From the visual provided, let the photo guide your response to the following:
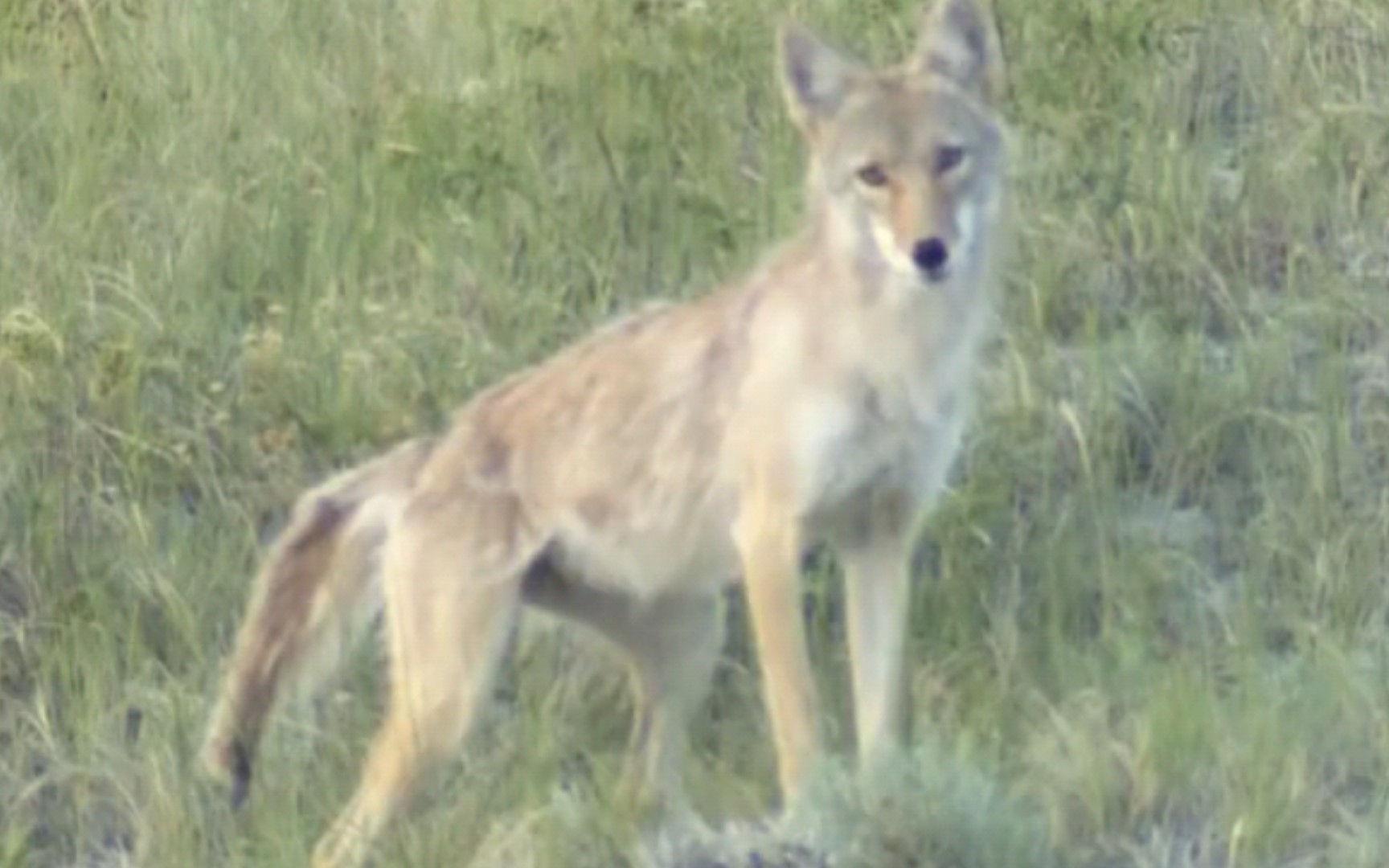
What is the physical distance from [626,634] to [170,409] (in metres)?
1.42

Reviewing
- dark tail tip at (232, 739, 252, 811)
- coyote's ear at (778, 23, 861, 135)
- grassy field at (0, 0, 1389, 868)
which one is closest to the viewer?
grassy field at (0, 0, 1389, 868)

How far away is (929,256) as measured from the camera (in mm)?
6773

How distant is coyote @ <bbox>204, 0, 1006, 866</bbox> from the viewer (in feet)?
22.3

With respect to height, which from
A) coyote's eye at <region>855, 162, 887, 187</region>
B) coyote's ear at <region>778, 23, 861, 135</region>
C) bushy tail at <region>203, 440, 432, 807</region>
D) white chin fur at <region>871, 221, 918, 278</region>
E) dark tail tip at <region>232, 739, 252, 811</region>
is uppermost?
coyote's ear at <region>778, 23, 861, 135</region>

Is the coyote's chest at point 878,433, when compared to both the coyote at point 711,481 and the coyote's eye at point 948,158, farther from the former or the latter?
the coyote's eye at point 948,158

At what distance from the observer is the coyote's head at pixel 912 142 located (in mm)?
6848

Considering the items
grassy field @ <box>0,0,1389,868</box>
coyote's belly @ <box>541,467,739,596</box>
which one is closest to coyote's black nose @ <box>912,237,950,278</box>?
coyote's belly @ <box>541,467,739,596</box>

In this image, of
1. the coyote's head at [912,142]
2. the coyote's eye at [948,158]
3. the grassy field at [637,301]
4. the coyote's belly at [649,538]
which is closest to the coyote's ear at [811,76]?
the coyote's head at [912,142]

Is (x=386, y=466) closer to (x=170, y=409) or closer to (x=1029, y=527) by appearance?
(x=170, y=409)

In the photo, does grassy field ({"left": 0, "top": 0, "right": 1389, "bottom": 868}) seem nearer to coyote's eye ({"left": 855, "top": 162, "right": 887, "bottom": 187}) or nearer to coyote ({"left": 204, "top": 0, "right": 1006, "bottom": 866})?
coyote ({"left": 204, "top": 0, "right": 1006, "bottom": 866})

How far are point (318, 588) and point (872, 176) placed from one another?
1412 mm

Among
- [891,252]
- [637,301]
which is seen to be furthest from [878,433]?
[637,301]

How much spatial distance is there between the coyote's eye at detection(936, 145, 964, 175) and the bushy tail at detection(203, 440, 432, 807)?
1.22 m

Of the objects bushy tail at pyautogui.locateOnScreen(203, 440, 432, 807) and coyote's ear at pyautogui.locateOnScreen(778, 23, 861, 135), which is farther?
coyote's ear at pyautogui.locateOnScreen(778, 23, 861, 135)
